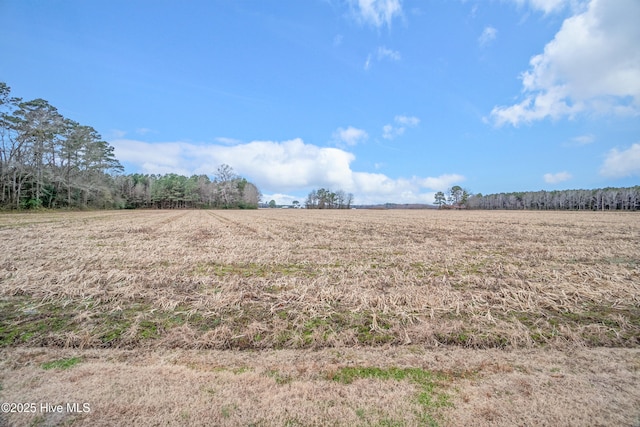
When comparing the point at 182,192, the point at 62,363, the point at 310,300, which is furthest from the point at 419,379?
the point at 182,192

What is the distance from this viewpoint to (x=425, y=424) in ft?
7.45

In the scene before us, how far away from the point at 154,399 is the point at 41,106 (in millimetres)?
55691

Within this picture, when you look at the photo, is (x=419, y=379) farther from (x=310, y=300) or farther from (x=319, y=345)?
Answer: (x=310, y=300)

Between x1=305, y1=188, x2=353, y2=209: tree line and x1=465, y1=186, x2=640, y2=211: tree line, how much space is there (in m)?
64.4

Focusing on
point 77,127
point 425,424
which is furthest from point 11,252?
point 77,127

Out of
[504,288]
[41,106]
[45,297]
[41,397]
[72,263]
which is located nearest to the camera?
[41,397]

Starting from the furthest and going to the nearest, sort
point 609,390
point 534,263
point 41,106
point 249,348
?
point 41,106 → point 534,263 → point 249,348 → point 609,390

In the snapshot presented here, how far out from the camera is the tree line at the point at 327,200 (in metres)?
143

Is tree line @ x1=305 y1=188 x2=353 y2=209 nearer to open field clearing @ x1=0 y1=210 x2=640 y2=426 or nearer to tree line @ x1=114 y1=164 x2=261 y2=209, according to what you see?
tree line @ x1=114 y1=164 x2=261 y2=209

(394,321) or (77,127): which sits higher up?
(77,127)

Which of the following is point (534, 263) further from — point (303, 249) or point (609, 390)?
point (303, 249)

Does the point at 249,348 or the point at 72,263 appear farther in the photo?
the point at 72,263

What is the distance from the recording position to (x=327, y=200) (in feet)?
472

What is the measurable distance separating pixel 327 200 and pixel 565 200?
10826cm
